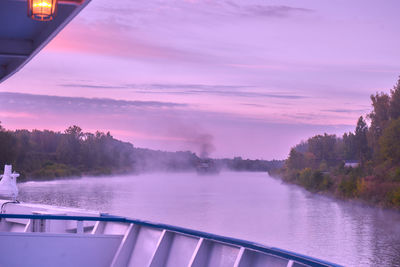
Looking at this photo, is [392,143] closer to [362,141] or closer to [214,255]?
[362,141]

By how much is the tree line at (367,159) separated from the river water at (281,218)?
2050mm

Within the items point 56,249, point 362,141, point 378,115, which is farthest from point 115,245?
point 362,141

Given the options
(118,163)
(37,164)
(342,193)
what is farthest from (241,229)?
(118,163)

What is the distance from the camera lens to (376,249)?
32625mm

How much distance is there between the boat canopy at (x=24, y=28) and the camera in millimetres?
3995

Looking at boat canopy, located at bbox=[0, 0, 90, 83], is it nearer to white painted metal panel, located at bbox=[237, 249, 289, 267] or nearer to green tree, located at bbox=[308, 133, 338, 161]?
white painted metal panel, located at bbox=[237, 249, 289, 267]

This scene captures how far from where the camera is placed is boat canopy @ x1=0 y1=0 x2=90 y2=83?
3995 millimetres

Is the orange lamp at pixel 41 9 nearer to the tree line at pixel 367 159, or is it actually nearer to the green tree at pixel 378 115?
the tree line at pixel 367 159

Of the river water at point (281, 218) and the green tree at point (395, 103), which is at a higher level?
the green tree at point (395, 103)

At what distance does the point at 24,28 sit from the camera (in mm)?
4949

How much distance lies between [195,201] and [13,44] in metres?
48.5

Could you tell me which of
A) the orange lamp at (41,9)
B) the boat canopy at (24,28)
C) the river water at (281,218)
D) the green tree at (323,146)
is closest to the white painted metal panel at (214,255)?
the boat canopy at (24,28)

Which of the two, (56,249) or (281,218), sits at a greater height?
(56,249)

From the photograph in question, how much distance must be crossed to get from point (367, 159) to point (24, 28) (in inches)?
2421
